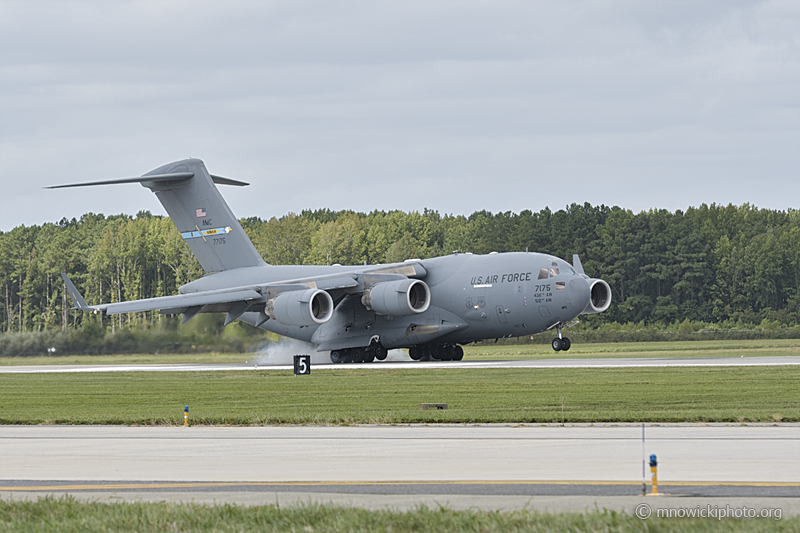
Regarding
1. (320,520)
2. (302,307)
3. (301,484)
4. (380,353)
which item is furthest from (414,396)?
(380,353)

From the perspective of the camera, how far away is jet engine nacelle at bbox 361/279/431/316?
47344 millimetres

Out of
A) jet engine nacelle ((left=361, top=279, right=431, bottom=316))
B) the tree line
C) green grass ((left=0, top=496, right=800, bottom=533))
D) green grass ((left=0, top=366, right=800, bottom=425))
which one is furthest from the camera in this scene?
the tree line

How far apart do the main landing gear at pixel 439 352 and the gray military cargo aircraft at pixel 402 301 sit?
49 millimetres

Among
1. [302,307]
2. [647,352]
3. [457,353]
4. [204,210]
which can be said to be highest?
[204,210]

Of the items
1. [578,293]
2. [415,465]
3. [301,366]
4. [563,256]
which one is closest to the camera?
[415,465]

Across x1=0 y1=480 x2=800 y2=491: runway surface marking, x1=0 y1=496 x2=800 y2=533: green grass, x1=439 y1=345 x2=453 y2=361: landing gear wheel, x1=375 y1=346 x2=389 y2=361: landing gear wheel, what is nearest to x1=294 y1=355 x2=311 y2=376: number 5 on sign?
x1=375 y1=346 x2=389 y2=361: landing gear wheel

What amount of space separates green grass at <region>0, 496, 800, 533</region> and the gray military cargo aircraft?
116ft

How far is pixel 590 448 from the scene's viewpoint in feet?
49.9

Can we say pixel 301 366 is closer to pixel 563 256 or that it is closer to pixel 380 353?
pixel 380 353

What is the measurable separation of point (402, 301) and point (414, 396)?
20097mm

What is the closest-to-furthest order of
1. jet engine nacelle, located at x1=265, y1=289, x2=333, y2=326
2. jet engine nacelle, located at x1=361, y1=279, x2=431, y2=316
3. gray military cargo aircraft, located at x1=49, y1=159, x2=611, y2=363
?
jet engine nacelle, located at x1=265, y1=289, x2=333, y2=326 < gray military cargo aircraft, located at x1=49, y1=159, x2=611, y2=363 < jet engine nacelle, located at x1=361, y1=279, x2=431, y2=316

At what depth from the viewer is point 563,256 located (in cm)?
12000

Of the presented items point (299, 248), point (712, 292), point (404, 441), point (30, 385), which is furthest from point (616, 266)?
point (404, 441)

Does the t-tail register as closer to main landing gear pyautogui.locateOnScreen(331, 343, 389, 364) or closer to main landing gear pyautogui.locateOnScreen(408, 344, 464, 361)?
main landing gear pyautogui.locateOnScreen(331, 343, 389, 364)
